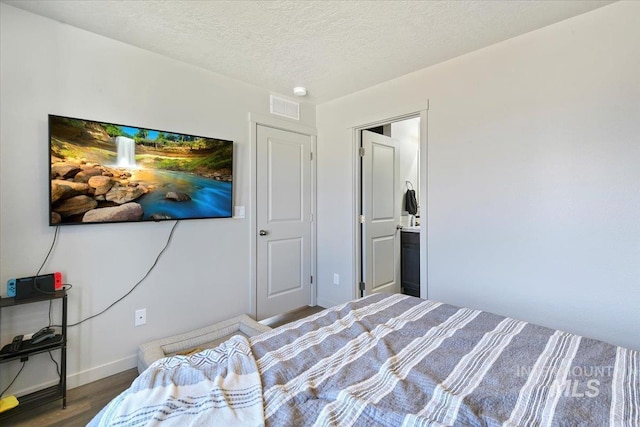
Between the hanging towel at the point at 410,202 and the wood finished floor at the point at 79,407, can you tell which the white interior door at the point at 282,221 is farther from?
the hanging towel at the point at 410,202

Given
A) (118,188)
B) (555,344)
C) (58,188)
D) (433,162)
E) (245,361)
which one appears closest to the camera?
(245,361)

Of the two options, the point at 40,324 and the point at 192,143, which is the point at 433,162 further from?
the point at 40,324

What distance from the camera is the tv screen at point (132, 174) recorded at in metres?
1.95

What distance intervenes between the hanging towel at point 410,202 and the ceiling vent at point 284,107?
1.80 m

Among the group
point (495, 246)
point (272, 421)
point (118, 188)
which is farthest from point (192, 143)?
point (495, 246)

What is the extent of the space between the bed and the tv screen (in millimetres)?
1460

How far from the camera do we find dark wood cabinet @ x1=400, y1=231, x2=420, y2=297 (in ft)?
12.2

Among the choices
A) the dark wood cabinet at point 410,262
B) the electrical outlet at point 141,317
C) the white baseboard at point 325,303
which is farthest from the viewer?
the dark wood cabinet at point 410,262

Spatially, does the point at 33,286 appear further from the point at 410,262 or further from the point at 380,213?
the point at 410,262

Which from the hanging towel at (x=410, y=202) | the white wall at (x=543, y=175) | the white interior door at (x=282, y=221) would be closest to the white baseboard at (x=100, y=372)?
the white interior door at (x=282, y=221)

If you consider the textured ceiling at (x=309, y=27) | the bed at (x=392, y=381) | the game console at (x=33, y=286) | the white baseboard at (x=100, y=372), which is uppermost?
the textured ceiling at (x=309, y=27)

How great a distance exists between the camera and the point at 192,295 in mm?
2627

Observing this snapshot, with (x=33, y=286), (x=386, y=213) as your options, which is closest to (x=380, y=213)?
(x=386, y=213)

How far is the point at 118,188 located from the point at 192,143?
0.67 meters
